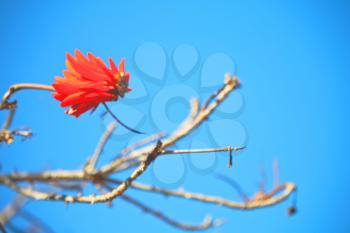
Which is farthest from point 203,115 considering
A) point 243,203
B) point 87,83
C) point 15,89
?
point 15,89

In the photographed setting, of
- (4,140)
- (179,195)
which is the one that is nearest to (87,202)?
(4,140)

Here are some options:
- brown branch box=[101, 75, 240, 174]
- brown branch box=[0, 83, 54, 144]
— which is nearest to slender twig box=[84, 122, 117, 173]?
brown branch box=[101, 75, 240, 174]

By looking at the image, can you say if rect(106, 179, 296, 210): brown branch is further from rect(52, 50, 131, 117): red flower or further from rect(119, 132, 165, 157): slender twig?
rect(52, 50, 131, 117): red flower

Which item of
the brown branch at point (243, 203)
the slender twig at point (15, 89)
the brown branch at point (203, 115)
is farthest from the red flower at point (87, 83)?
the brown branch at point (243, 203)

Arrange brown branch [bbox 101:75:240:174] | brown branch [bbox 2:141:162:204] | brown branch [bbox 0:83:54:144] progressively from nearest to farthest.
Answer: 1. brown branch [bbox 2:141:162:204]
2. brown branch [bbox 0:83:54:144]
3. brown branch [bbox 101:75:240:174]

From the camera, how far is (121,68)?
88 centimetres

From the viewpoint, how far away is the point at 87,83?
0.83 metres

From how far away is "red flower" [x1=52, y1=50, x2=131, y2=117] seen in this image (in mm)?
816

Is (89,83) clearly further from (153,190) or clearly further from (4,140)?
(153,190)

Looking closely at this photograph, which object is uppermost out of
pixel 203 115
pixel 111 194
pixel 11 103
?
pixel 203 115

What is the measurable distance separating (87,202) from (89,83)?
14.2 inches

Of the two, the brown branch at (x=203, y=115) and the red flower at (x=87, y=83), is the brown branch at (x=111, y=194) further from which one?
the brown branch at (x=203, y=115)

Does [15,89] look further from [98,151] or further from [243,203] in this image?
[243,203]

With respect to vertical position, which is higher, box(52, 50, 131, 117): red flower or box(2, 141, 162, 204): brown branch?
box(52, 50, 131, 117): red flower
